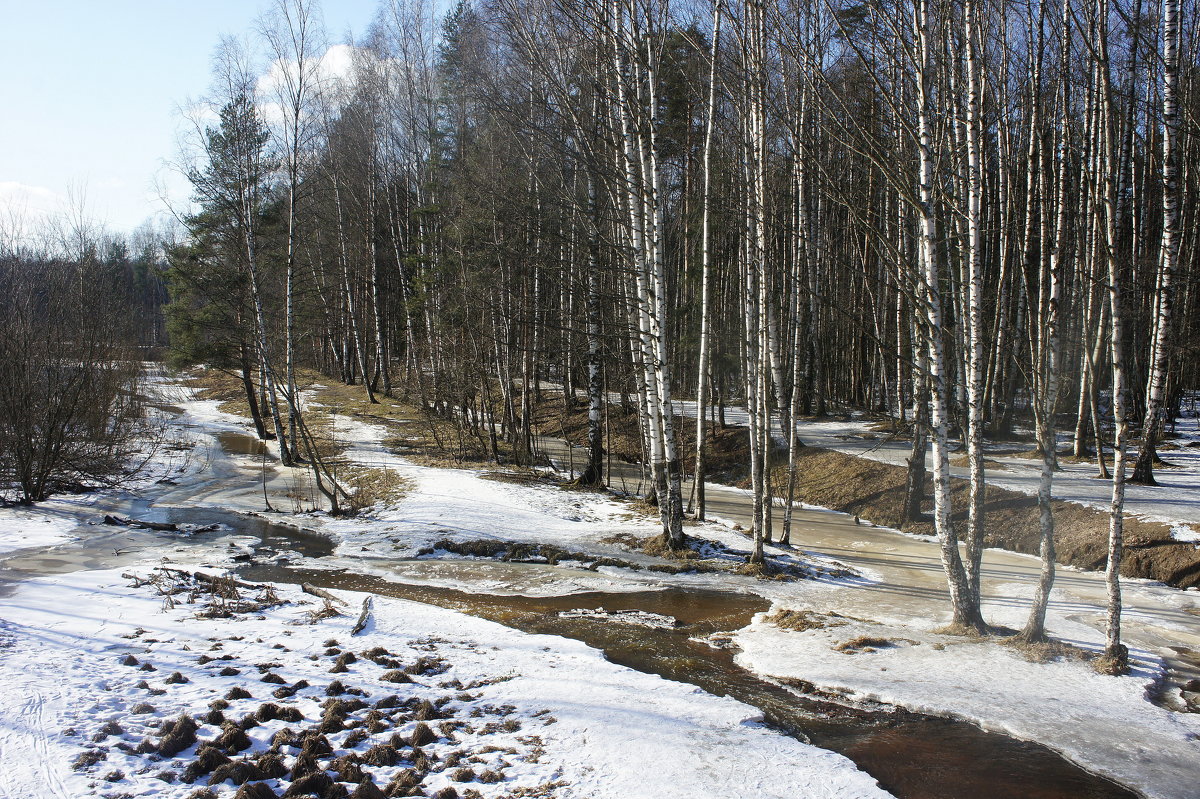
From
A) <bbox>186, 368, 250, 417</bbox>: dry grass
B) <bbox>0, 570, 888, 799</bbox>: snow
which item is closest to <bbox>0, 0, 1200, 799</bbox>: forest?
<bbox>0, 570, 888, 799</bbox>: snow

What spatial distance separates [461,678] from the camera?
5812mm

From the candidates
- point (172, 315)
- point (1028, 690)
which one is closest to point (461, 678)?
point (1028, 690)

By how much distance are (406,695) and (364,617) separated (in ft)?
7.15

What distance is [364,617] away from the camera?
7.32 metres

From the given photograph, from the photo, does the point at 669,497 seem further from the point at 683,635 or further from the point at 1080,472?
the point at 1080,472

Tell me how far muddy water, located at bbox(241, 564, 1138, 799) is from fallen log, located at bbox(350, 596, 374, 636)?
43.1 inches

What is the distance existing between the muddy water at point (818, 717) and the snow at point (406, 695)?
383mm

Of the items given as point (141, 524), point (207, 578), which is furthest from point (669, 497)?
point (141, 524)

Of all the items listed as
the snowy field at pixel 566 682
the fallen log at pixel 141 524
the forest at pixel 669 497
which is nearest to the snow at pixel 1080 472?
the forest at pixel 669 497

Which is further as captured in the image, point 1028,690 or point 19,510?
point 19,510

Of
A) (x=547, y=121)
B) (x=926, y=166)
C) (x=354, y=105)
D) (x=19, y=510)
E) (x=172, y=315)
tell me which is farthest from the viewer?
(x=354, y=105)

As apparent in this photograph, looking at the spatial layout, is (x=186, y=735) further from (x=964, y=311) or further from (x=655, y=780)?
(x=964, y=311)

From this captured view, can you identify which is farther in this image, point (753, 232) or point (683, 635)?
point (753, 232)

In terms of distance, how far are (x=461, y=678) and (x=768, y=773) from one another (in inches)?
103
